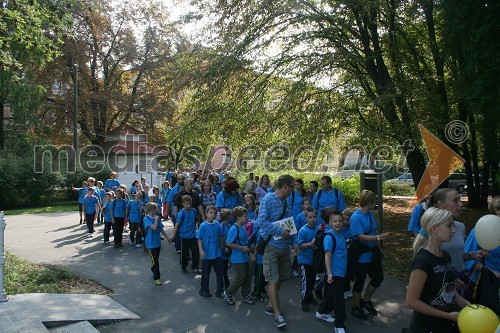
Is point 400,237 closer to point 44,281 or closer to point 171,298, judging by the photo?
point 171,298

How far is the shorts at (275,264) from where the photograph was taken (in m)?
6.10

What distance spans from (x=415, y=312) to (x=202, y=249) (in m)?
4.32

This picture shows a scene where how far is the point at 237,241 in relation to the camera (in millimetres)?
7012

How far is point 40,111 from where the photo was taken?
98.9 ft

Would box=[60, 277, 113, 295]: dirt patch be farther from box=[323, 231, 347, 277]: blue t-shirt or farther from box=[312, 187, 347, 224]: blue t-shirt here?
box=[312, 187, 347, 224]: blue t-shirt

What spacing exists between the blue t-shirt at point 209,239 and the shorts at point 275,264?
142 centimetres

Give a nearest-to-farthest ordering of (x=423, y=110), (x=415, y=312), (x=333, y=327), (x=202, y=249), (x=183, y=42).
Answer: (x=415, y=312) → (x=333, y=327) → (x=202, y=249) → (x=423, y=110) → (x=183, y=42)

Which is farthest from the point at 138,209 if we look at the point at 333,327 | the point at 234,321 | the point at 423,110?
the point at 423,110

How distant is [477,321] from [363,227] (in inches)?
120

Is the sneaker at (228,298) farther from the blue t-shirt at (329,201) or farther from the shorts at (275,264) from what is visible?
the blue t-shirt at (329,201)

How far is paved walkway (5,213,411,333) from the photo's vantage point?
239 inches

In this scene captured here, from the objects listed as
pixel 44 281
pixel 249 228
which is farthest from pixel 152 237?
pixel 44 281

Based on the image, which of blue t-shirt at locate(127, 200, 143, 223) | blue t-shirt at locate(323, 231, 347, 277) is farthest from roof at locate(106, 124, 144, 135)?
blue t-shirt at locate(323, 231, 347, 277)

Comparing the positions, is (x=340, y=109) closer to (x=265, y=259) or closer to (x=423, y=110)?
(x=423, y=110)
